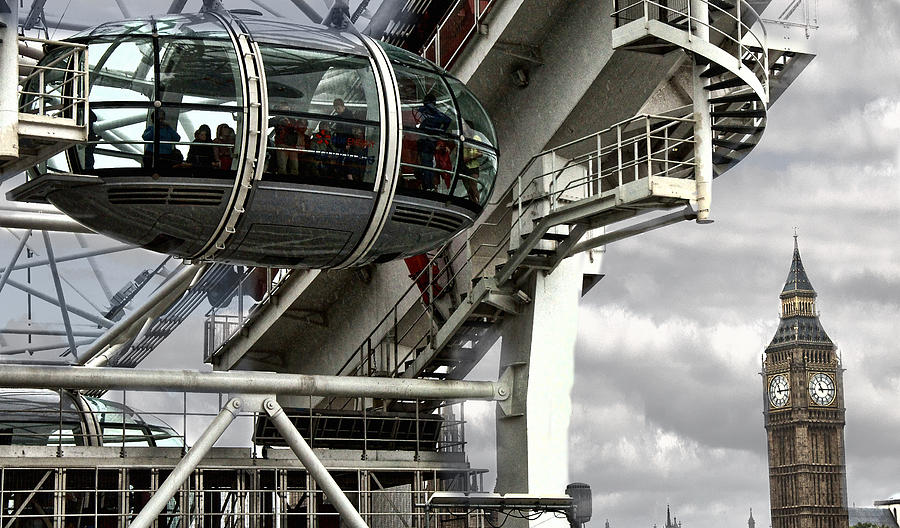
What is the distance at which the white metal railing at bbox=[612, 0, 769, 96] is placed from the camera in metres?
23.8

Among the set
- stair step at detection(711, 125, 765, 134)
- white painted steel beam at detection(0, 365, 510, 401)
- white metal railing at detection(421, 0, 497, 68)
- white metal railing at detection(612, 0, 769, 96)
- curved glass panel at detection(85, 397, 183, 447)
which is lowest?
white painted steel beam at detection(0, 365, 510, 401)

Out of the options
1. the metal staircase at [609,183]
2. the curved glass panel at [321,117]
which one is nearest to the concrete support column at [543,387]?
the metal staircase at [609,183]

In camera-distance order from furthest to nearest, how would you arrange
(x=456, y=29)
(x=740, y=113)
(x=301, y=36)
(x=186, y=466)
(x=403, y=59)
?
(x=456, y=29) → (x=186, y=466) → (x=740, y=113) → (x=403, y=59) → (x=301, y=36)

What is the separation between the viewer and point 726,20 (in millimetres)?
25453

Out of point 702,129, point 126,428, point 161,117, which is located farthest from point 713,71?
point 126,428

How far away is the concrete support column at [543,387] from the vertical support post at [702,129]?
4600mm

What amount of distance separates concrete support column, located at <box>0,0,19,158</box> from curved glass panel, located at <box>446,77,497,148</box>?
24.6 feet

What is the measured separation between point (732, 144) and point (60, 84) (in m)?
11.5

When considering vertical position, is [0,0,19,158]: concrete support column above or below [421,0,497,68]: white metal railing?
below

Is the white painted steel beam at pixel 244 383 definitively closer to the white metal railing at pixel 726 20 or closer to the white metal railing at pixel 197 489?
the white metal railing at pixel 197 489

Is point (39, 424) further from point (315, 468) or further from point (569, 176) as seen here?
point (569, 176)

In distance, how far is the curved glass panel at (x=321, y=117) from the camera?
70.7 ft

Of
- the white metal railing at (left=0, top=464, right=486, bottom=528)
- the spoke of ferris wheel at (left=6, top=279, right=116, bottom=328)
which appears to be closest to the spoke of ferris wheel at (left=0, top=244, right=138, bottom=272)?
the spoke of ferris wheel at (left=6, top=279, right=116, bottom=328)

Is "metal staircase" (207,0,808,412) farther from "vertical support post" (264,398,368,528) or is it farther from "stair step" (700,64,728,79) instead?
"vertical support post" (264,398,368,528)
